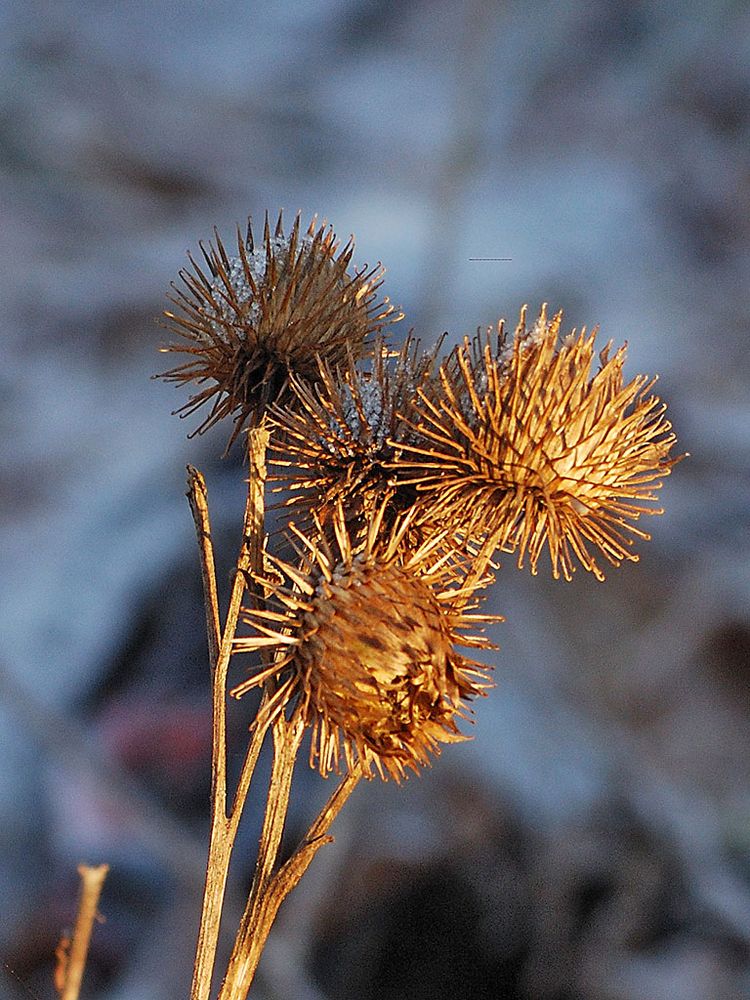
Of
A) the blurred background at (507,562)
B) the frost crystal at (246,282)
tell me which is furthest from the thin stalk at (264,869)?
the blurred background at (507,562)

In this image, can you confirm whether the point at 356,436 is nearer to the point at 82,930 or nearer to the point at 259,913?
the point at 259,913

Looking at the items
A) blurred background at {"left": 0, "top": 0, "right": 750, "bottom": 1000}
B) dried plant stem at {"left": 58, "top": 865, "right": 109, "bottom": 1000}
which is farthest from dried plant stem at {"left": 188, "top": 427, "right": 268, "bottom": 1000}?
blurred background at {"left": 0, "top": 0, "right": 750, "bottom": 1000}

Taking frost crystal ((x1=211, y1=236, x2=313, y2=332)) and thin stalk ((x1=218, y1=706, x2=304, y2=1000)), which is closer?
thin stalk ((x1=218, y1=706, x2=304, y2=1000))

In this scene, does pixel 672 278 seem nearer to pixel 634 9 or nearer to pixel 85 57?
pixel 634 9

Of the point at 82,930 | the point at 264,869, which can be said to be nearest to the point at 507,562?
the point at 82,930

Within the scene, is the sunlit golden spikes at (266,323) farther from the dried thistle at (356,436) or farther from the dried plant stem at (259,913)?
the dried plant stem at (259,913)

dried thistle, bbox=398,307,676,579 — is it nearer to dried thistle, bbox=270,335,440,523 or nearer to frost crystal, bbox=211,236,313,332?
dried thistle, bbox=270,335,440,523
